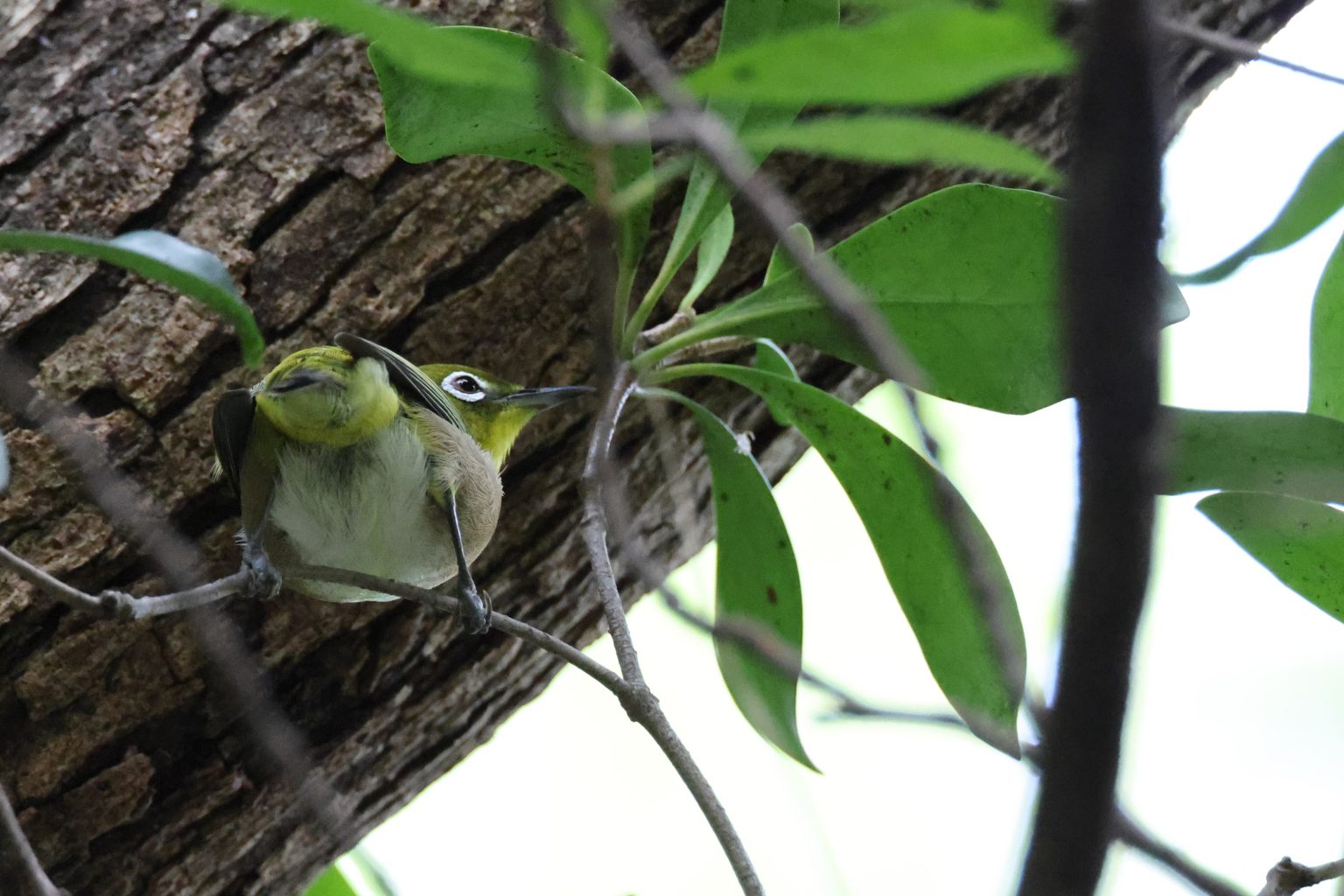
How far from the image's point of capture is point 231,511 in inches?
72.6

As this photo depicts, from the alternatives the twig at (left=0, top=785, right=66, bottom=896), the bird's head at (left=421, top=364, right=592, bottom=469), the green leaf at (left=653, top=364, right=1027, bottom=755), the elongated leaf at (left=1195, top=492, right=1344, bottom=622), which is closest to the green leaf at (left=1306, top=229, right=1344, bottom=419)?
the elongated leaf at (left=1195, top=492, right=1344, bottom=622)

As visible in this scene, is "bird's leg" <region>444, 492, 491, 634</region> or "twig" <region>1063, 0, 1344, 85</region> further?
"bird's leg" <region>444, 492, 491, 634</region>

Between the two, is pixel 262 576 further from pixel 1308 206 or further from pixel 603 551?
pixel 1308 206

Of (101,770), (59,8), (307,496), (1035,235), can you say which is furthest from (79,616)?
(1035,235)

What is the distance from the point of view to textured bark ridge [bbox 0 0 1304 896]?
5.63 feet

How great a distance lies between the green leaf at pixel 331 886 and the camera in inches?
80.1

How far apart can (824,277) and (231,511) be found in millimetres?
1481

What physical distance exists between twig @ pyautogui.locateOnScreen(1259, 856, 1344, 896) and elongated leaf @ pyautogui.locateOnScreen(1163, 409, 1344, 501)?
41 centimetres

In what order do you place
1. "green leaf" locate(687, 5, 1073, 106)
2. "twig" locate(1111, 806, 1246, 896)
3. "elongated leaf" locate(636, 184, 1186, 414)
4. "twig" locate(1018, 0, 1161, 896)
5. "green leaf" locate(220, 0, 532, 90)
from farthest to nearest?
"elongated leaf" locate(636, 184, 1186, 414) < "twig" locate(1111, 806, 1246, 896) < "green leaf" locate(220, 0, 532, 90) < "green leaf" locate(687, 5, 1073, 106) < "twig" locate(1018, 0, 1161, 896)

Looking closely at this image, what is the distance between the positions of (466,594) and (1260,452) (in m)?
1.07

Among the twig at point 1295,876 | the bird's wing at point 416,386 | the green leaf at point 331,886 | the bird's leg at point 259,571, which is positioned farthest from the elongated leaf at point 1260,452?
Result: the green leaf at point 331,886

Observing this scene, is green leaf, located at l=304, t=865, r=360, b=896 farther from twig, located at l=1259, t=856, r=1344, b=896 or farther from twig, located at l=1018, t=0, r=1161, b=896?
twig, located at l=1018, t=0, r=1161, b=896

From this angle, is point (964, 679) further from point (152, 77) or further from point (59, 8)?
point (59, 8)

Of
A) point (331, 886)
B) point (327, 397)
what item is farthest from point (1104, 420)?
point (331, 886)
